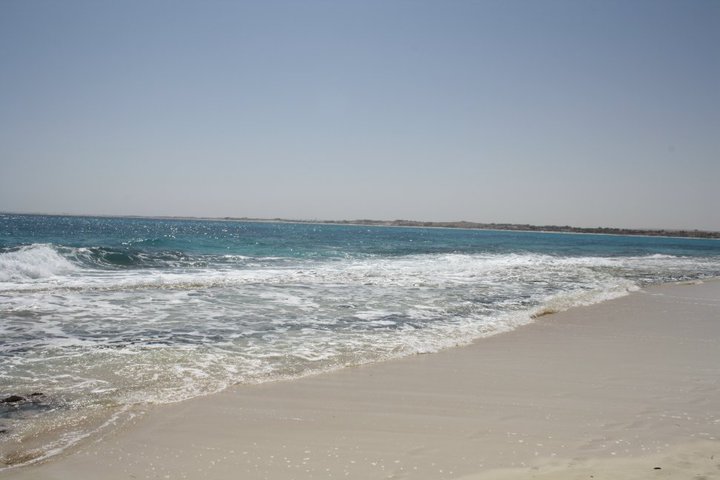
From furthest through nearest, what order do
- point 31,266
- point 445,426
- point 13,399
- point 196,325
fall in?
point 31,266, point 196,325, point 13,399, point 445,426

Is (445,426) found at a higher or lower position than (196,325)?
higher

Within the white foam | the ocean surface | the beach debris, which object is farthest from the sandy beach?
the white foam

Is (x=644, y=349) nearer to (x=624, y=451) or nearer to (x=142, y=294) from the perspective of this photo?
(x=624, y=451)

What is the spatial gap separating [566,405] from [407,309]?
5.90 meters

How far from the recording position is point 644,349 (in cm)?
731

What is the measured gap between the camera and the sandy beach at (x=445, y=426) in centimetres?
328

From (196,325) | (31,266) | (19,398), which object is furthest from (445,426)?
(31,266)

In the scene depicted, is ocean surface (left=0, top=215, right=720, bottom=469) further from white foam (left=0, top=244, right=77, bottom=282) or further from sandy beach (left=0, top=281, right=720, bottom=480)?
sandy beach (left=0, top=281, right=720, bottom=480)

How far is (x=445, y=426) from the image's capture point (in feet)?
13.5

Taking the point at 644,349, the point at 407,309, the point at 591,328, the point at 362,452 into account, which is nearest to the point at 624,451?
the point at 362,452

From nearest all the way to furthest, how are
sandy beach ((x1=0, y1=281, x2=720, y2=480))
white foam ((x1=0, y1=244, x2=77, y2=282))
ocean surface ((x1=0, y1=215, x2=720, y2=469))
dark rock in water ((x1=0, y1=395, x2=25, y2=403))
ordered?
sandy beach ((x1=0, y1=281, x2=720, y2=480)) < dark rock in water ((x1=0, y1=395, x2=25, y2=403)) < ocean surface ((x1=0, y1=215, x2=720, y2=469)) < white foam ((x1=0, y1=244, x2=77, y2=282))

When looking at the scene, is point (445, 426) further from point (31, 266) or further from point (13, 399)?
point (31, 266)

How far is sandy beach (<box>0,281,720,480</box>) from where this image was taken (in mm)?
3283

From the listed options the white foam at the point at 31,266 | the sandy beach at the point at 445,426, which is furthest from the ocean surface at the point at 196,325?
the sandy beach at the point at 445,426
